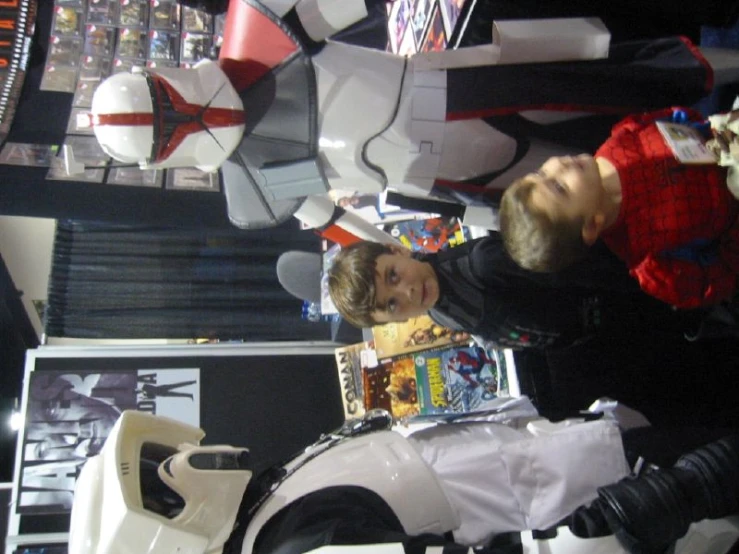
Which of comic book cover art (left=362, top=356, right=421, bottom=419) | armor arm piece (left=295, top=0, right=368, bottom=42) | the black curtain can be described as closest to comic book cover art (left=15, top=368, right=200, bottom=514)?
the black curtain

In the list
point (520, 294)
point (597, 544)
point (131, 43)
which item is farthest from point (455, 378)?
point (131, 43)

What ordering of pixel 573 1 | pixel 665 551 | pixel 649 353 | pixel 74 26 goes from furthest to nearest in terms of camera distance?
pixel 74 26 → pixel 573 1 → pixel 649 353 → pixel 665 551

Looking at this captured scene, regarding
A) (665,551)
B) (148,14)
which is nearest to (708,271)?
(665,551)

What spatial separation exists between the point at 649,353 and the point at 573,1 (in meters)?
0.98

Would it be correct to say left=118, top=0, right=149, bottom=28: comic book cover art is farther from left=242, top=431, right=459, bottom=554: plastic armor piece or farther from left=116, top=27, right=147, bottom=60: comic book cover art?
left=242, top=431, right=459, bottom=554: plastic armor piece

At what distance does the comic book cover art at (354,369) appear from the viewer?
227 centimetres

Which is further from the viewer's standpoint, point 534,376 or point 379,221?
point 379,221

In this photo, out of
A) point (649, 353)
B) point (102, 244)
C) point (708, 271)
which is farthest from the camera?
point (102, 244)

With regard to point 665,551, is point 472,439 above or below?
above

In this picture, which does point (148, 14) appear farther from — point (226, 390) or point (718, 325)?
point (718, 325)

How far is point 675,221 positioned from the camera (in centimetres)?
112

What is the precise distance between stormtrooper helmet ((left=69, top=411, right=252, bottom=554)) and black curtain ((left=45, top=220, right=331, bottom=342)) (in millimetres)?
1681

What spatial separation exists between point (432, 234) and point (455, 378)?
0.49 metres

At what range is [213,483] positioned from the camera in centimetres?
108
